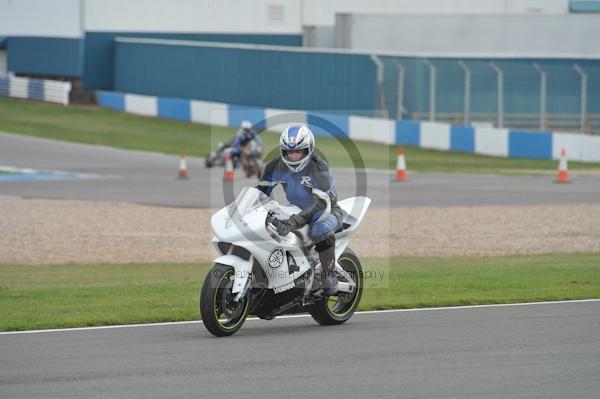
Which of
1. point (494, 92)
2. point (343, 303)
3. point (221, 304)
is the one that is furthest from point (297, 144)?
point (494, 92)

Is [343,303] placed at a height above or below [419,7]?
below

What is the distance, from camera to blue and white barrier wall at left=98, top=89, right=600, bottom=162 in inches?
1312

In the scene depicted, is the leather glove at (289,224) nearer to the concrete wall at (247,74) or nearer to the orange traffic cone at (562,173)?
the orange traffic cone at (562,173)

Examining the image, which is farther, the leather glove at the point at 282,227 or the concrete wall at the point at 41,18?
the concrete wall at the point at 41,18

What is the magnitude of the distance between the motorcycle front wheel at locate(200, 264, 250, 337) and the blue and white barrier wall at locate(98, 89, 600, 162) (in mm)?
21933

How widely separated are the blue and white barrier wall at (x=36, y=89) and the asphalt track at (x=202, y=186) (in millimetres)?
11794

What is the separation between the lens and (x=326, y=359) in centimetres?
840

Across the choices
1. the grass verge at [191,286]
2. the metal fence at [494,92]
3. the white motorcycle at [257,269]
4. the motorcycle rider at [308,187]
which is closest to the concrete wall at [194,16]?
the metal fence at [494,92]

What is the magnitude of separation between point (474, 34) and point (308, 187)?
34.6 metres

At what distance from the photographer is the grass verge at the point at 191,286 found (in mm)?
10938

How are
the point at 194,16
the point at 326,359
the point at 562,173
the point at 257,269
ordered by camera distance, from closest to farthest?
1. the point at 326,359
2. the point at 257,269
3. the point at 562,173
4. the point at 194,16

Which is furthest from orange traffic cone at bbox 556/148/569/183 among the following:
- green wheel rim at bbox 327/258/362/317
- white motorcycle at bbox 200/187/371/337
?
white motorcycle at bbox 200/187/371/337

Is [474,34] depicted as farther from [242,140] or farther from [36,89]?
[242,140]

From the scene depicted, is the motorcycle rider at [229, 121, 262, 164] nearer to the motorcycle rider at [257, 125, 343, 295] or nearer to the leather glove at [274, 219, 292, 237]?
the motorcycle rider at [257, 125, 343, 295]
